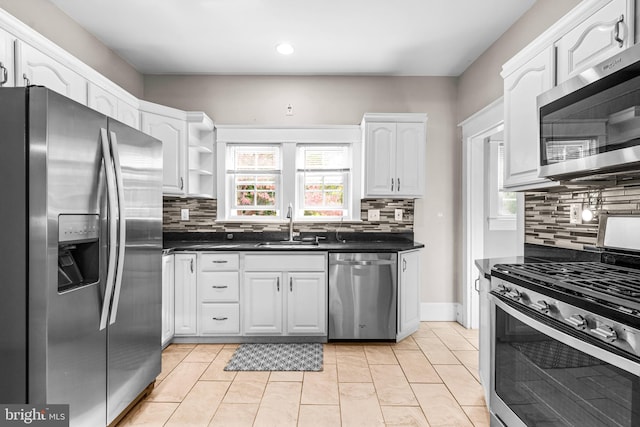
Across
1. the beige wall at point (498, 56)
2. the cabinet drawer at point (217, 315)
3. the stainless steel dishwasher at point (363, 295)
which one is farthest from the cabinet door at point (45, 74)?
the beige wall at point (498, 56)

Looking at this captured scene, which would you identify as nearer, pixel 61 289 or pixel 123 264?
pixel 61 289

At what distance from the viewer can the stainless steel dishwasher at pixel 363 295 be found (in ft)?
10.5

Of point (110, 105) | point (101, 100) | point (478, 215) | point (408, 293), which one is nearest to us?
A: point (101, 100)

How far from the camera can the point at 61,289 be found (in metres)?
1.53

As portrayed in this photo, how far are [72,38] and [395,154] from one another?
2927 millimetres

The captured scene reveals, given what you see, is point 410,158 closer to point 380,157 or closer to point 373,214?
point 380,157

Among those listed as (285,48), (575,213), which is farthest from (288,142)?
(575,213)

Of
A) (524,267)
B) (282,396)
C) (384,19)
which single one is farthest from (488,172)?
(282,396)

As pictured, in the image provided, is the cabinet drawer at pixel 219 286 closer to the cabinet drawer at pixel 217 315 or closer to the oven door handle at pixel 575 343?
the cabinet drawer at pixel 217 315

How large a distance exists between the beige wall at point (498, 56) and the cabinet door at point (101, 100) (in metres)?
3.24

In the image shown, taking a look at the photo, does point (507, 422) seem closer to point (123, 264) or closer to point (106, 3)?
point (123, 264)

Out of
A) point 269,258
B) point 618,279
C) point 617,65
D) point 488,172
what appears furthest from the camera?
point 488,172

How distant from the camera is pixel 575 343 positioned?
50.4 inches

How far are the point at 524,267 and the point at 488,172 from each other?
213cm
